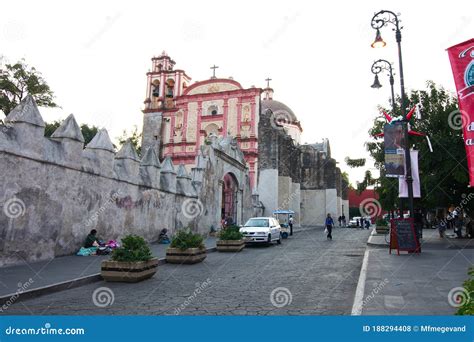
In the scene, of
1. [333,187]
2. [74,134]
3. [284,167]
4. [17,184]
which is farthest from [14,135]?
[333,187]

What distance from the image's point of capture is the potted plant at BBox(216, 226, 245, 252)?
52.6ft

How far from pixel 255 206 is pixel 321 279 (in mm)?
25113

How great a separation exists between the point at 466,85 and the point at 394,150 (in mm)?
6763

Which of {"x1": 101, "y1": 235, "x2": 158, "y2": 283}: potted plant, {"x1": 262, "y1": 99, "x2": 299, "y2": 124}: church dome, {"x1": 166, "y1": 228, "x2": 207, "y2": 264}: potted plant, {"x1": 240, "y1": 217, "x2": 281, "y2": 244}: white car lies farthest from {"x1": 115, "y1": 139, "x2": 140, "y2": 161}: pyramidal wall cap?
{"x1": 262, "y1": 99, "x2": 299, "y2": 124}: church dome

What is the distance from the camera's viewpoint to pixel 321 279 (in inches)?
347

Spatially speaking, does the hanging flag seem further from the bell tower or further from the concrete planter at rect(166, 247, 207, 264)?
the bell tower

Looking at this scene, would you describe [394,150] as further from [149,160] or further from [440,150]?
[149,160]

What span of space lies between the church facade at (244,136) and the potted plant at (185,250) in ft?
80.9

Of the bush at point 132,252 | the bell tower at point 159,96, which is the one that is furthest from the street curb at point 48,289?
the bell tower at point 159,96

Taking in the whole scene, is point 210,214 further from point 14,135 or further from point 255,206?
point 14,135

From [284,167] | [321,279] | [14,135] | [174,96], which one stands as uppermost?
[174,96]

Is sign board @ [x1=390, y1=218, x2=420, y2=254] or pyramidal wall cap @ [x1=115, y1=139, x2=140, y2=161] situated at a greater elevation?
pyramidal wall cap @ [x1=115, y1=139, x2=140, y2=161]

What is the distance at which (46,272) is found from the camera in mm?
8930

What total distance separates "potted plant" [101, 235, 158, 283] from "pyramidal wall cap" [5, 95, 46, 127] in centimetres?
511
